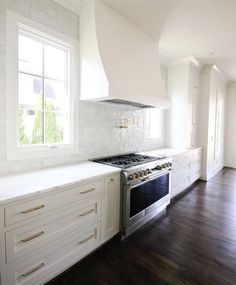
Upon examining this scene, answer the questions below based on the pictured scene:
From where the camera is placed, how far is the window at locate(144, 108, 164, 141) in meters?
4.02

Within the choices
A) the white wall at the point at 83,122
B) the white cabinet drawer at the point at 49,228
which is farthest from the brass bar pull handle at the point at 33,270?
the white wall at the point at 83,122

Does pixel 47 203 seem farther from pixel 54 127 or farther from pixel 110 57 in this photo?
pixel 110 57

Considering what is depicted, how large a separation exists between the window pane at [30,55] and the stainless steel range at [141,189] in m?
1.37

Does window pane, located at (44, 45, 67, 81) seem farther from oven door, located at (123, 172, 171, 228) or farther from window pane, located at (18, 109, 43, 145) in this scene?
oven door, located at (123, 172, 171, 228)

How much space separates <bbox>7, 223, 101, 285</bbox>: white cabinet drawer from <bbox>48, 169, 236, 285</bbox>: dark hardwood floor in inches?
4.8

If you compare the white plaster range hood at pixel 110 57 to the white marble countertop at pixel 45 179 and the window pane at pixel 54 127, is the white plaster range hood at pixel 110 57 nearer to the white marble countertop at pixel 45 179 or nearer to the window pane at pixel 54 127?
the window pane at pixel 54 127

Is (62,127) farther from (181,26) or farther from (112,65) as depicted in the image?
(181,26)

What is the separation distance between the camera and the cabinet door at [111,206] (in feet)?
6.85

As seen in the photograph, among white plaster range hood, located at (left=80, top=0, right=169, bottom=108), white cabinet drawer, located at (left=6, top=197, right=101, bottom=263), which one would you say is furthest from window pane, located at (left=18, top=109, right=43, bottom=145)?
white cabinet drawer, located at (left=6, top=197, right=101, bottom=263)

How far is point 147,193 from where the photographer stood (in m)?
2.61

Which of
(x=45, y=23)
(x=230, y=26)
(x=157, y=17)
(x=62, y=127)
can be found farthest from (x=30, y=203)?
(x=230, y=26)

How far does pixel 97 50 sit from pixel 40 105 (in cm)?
91

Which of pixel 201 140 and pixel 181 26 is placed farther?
pixel 201 140

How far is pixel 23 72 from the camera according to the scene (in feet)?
6.50
